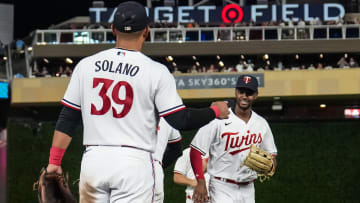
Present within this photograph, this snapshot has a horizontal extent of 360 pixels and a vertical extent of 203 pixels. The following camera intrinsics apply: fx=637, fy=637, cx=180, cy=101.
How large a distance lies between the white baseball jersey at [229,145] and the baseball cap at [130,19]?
2.86m

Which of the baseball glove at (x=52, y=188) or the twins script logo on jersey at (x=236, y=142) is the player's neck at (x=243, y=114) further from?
the baseball glove at (x=52, y=188)

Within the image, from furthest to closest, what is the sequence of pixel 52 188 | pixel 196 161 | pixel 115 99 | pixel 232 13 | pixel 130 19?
1. pixel 232 13
2. pixel 196 161
3. pixel 52 188
4. pixel 130 19
5. pixel 115 99

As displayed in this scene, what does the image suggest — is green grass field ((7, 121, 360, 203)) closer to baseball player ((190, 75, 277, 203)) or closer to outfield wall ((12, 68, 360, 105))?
baseball player ((190, 75, 277, 203))

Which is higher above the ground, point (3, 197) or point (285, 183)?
point (3, 197)

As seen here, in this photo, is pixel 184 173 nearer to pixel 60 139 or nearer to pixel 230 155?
pixel 230 155

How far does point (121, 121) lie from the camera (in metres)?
3.49

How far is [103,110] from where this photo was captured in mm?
3498

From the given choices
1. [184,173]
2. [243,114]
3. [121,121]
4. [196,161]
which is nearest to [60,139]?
[121,121]

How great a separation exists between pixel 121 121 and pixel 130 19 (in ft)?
1.90

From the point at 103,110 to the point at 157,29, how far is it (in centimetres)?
3123

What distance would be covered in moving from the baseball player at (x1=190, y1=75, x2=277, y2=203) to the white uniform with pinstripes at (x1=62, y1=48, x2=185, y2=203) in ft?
9.20

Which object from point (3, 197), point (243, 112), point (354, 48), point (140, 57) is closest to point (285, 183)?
point (243, 112)

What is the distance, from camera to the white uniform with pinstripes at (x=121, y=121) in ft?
11.3

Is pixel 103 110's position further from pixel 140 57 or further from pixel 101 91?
pixel 140 57
